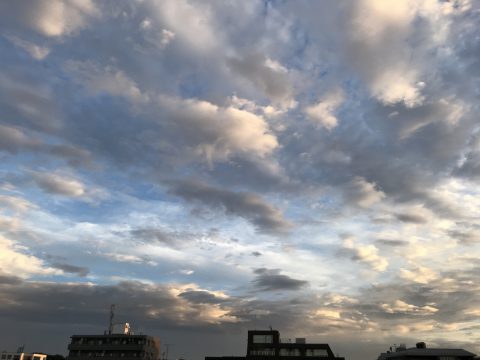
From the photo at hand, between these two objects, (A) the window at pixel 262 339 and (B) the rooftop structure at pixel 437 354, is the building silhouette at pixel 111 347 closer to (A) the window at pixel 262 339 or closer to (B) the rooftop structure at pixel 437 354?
(A) the window at pixel 262 339

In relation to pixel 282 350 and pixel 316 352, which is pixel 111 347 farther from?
pixel 316 352

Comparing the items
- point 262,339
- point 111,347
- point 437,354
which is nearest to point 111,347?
point 111,347

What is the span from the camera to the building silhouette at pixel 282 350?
138m

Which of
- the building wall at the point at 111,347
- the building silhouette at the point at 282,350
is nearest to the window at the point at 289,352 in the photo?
the building silhouette at the point at 282,350

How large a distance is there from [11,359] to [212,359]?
85.1m

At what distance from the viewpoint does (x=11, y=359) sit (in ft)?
550

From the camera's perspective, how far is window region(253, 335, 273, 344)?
469 feet

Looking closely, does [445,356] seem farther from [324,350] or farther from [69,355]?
[69,355]

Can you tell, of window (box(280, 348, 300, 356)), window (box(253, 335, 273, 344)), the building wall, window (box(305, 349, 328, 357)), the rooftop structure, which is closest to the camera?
the rooftop structure

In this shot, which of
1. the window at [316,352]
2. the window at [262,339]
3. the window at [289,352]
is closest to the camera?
the window at [316,352]

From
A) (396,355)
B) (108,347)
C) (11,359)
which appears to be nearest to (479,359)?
(396,355)

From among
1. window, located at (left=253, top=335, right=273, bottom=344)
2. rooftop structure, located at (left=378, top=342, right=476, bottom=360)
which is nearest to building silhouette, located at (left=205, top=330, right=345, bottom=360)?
window, located at (left=253, top=335, right=273, bottom=344)

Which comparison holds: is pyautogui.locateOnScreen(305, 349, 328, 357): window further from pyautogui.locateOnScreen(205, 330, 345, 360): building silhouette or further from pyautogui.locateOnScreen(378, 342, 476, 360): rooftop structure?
pyautogui.locateOnScreen(378, 342, 476, 360): rooftop structure

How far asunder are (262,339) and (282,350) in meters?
7.84
